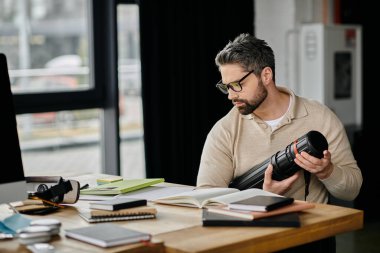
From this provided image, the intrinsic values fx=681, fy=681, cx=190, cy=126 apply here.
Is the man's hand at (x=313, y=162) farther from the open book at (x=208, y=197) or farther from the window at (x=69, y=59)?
the window at (x=69, y=59)

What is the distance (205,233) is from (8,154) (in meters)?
0.59

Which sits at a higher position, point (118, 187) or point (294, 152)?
point (294, 152)

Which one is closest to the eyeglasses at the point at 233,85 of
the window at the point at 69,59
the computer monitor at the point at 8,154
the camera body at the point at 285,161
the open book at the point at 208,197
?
the camera body at the point at 285,161

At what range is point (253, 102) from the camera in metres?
2.76

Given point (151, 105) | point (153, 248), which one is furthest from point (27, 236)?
point (151, 105)

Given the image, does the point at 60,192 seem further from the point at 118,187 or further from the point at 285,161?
the point at 285,161

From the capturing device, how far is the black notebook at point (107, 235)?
5.49ft

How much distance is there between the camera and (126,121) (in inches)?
220

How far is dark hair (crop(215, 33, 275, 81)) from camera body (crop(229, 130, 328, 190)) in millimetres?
401

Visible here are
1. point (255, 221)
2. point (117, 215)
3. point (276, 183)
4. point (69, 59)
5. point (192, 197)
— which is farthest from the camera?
point (69, 59)

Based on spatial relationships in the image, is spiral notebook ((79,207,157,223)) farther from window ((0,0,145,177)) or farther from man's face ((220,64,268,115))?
window ((0,0,145,177))

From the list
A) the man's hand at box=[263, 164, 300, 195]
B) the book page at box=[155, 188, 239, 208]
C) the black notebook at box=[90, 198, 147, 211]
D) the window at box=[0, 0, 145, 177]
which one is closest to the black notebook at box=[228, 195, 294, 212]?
the book page at box=[155, 188, 239, 208]

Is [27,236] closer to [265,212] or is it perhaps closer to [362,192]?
[265,212]

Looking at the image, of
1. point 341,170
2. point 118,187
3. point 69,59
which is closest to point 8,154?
point 118,187
